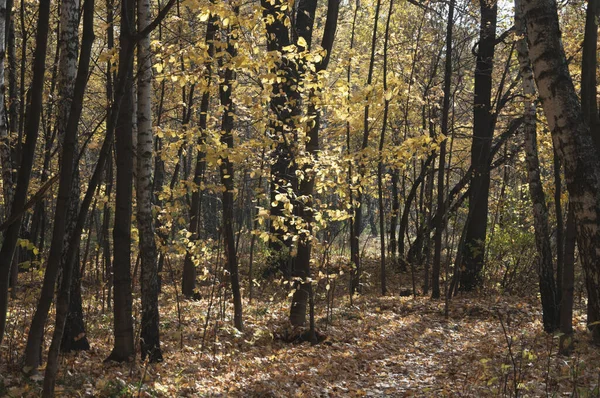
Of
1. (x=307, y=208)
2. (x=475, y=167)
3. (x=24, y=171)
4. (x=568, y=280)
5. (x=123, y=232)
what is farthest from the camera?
(x=475, y=167)

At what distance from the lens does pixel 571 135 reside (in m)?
5.48

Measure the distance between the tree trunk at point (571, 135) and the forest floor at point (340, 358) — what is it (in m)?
1.13

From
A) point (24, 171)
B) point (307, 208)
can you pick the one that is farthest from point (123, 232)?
point (24, 171)

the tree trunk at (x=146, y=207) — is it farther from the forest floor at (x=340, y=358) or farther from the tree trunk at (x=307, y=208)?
the tree trunk at (x=307, y=208)

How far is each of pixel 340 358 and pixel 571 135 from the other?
4.76m

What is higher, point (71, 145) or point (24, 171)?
point (71, 145)

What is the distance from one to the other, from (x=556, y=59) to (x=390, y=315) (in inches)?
309

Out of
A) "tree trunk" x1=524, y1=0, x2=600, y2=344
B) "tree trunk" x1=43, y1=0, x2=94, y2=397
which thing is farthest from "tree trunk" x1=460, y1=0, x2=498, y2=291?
"tree trunk" x1=43, y1=0, x2=94, y2=397

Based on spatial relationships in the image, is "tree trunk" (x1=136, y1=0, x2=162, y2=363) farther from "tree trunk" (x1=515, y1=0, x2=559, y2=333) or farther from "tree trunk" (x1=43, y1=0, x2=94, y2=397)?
"tree trunk" (x1=515, y1=0, x2=559, y2=333)

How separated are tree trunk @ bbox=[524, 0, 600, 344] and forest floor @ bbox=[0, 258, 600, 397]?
1.13m

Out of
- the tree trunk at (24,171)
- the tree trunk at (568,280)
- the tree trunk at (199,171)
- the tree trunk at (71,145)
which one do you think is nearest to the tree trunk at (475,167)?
the tree trunk at (199,171)

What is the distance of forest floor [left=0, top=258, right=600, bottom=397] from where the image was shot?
610cm

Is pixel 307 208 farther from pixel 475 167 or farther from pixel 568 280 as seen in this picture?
pixel 475 167

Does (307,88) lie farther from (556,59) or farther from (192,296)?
(192,296)
